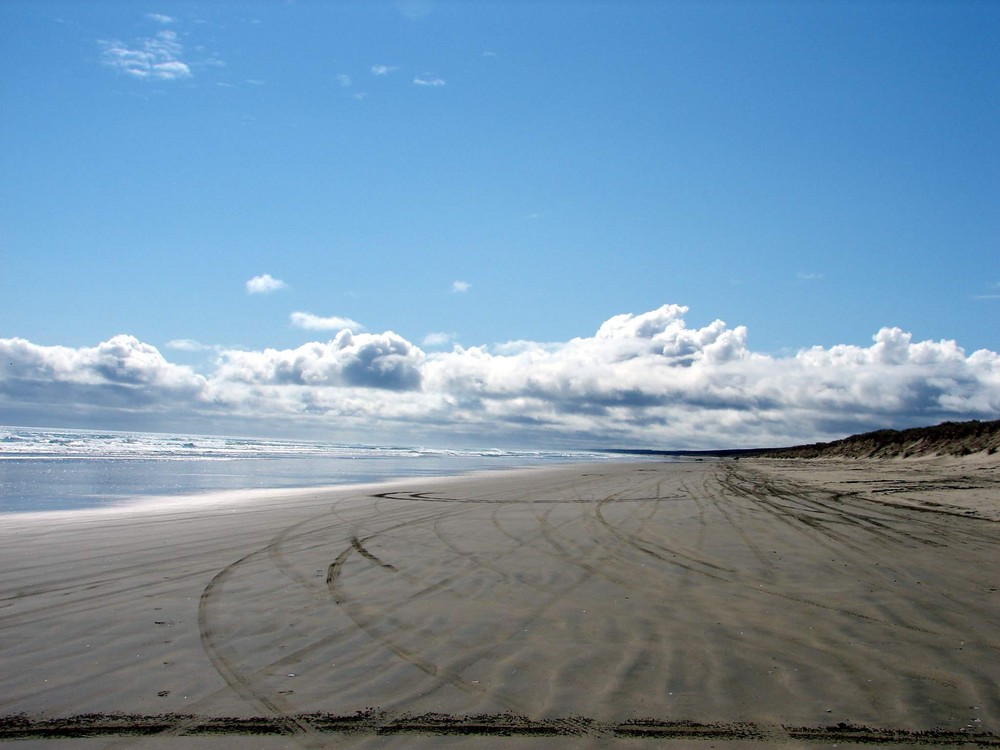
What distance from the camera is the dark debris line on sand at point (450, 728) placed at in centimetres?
418

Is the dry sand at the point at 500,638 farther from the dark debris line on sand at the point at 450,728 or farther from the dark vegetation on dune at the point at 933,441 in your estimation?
the dark vegetation on dune at the point at 933,441

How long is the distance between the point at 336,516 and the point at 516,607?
356 inches

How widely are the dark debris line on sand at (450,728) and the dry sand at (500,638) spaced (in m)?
0.02

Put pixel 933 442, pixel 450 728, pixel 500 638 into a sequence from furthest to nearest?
pixel 933 442
pixel 500 638
pixel 450 728

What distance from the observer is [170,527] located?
13.1 metres

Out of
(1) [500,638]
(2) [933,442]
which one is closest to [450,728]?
(1) [500,638]

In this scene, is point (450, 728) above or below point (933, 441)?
below

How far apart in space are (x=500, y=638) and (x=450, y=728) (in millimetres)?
1787

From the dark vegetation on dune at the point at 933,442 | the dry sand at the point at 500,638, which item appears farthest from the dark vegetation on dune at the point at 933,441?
the dry sand at the point at 500,638

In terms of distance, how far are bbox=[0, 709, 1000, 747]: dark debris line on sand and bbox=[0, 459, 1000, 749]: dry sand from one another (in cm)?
2

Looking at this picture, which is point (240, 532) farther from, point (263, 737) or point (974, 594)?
point (974, 594)

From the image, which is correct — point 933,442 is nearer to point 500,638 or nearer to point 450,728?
point 500,638

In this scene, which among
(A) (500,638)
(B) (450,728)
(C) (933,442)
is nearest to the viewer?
(B) (450,728)

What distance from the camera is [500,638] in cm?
605
